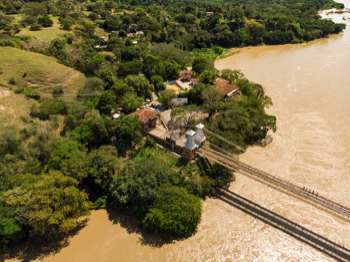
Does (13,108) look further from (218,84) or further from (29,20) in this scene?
(29,20)

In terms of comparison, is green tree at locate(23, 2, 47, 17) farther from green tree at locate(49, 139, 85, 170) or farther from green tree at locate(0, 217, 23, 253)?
green tree at locate(0, 217, 23, 253)

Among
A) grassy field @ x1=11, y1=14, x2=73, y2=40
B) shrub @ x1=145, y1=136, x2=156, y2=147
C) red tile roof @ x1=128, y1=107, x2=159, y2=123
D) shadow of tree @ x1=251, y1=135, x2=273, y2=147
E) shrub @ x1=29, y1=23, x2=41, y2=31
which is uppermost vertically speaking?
shrub @ x1=29, y1=23, x2=41, y2=31

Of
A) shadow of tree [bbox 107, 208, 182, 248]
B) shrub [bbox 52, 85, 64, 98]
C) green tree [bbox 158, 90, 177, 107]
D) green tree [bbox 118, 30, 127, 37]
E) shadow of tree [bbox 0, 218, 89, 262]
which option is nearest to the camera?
shadow of tree [bbox 0, 218, 89, 262]

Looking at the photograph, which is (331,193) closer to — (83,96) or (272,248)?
(272,248)

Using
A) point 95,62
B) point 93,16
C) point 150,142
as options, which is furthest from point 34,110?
point 93,16

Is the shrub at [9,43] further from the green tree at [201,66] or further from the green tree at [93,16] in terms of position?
the green tree at [93,16]

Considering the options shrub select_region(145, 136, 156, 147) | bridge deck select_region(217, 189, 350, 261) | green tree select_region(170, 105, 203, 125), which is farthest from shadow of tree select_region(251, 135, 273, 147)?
shrub select_region(145, 136, 156, 147)
